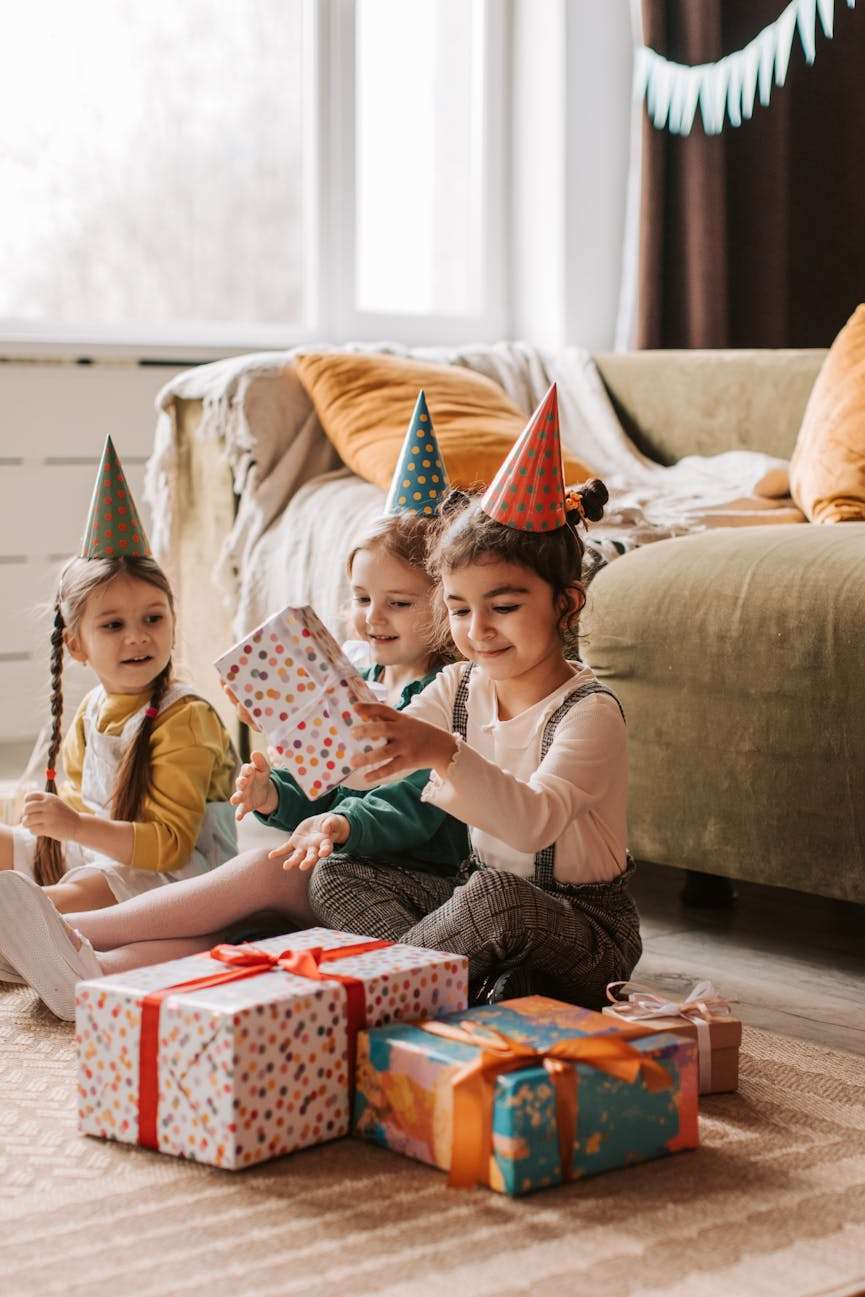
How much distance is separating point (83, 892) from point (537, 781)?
2.07ft

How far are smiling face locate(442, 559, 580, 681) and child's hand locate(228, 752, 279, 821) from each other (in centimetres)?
22

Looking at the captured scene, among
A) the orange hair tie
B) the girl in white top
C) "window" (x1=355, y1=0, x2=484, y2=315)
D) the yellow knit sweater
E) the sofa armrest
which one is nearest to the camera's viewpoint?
the girl in white top

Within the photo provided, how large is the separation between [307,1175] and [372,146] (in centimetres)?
283

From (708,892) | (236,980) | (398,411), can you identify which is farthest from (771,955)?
(398,411)

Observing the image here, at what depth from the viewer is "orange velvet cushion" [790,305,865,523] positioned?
2318 millimetres

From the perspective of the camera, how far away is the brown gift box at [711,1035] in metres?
1.33

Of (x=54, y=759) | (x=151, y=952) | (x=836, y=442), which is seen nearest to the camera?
(x=151, y=952)

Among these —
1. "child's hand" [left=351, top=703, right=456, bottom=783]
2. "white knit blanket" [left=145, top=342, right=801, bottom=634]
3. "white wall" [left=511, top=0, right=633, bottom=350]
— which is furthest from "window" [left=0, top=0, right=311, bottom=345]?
"child's hand" [left=351, top=703, right=456, bottom=783]

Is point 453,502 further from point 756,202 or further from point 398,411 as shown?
point 756,202

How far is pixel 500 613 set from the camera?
1.47 metres

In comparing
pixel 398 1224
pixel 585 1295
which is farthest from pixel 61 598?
pixel 585 1295

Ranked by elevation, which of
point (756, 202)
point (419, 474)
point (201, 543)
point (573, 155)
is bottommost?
point (201, 543)

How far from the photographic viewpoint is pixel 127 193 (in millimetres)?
3330

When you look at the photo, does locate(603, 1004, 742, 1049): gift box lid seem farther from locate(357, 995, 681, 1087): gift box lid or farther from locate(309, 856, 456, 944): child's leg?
locate(309, 856, 456, 944): child's leg
